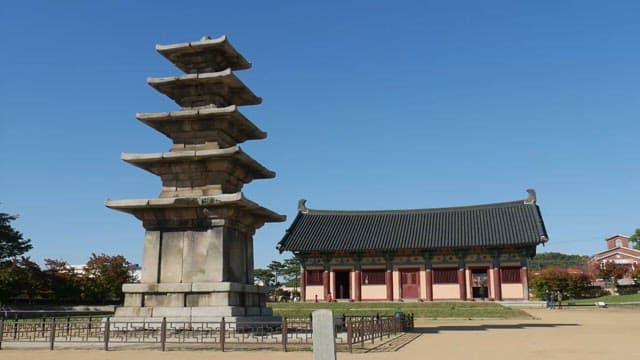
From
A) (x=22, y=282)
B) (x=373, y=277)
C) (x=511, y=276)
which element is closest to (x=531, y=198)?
(x=511, y=276)

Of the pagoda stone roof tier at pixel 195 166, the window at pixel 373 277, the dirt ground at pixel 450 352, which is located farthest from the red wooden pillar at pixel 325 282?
the dirt ground at pixel 450 352

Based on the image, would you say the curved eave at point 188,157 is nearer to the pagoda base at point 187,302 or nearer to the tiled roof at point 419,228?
the pagoda base at point 187,302

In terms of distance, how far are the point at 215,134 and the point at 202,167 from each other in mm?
1283

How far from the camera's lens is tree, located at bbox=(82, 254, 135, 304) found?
41938 millimetres

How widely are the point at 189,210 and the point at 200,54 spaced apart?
602 centimetres

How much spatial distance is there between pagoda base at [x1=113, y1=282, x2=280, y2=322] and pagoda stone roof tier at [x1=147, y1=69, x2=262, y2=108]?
661 centimetres

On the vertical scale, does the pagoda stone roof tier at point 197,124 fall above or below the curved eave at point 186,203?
above

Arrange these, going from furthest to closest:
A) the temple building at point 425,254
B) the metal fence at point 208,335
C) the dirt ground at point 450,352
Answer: the temple building at point 425,254 → the metal fence at point 208,335 → the dirt ground at point 450,352

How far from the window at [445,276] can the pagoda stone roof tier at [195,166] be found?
2801 centimetres

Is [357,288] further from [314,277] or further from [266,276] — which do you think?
[266,276]

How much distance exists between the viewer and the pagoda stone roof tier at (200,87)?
19531mm

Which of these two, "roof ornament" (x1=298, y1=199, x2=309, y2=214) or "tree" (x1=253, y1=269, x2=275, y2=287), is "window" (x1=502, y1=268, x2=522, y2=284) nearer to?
"roof ornament" (x1=298, y1=199, x2=309, y2=214)

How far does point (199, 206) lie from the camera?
710 inches

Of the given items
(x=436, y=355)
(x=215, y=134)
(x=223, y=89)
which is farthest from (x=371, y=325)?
(x=223, y=89)
